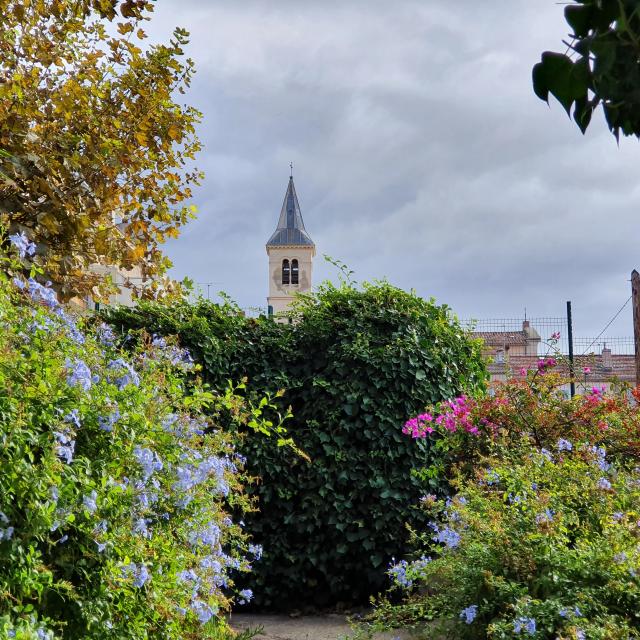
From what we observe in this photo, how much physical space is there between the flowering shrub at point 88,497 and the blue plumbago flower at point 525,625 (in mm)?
1260

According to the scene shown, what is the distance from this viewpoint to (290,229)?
7125 cm

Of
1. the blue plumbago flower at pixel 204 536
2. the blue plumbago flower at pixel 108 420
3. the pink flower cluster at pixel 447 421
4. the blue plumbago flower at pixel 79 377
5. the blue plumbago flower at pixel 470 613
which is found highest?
the blue plumbago flower at pixel 79 377

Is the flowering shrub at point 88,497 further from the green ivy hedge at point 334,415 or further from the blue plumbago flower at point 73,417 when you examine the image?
the green ivy hedge at point 334,415

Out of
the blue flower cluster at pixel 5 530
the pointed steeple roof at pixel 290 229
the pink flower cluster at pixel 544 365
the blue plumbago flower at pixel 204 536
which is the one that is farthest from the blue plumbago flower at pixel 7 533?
the pointed steeple roof at pixel 290 229

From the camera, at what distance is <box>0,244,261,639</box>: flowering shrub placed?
235 centimetres

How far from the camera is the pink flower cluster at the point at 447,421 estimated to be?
546 cm

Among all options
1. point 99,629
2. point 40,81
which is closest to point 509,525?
point 99,629

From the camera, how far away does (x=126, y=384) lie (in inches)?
127

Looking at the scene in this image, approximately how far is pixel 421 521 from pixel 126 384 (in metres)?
3.29

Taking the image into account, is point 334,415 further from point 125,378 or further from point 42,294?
point 42,294

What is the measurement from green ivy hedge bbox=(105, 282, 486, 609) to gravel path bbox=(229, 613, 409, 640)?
0.17 m

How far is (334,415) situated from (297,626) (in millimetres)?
1567

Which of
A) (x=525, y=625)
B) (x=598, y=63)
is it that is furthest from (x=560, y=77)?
(x=525, y=625)

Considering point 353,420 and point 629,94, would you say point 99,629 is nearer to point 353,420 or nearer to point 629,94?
point 629,94
